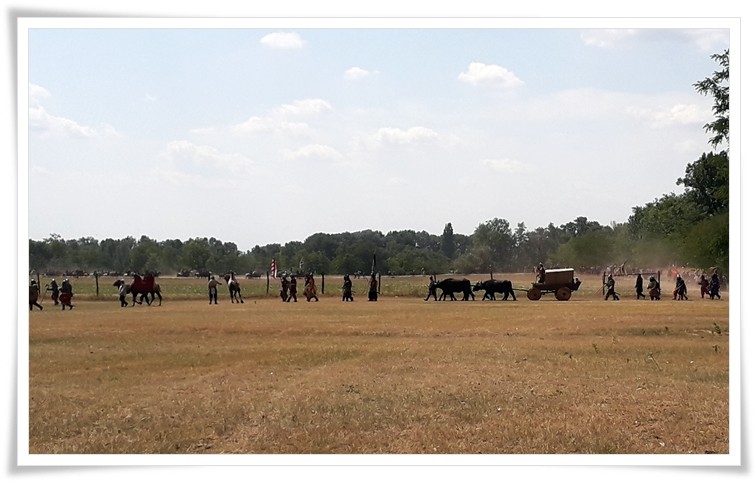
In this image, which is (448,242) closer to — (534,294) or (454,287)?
(454,287)

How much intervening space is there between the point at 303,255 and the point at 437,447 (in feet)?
6.60

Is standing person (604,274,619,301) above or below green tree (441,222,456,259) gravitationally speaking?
below

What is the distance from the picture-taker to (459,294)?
297 inches

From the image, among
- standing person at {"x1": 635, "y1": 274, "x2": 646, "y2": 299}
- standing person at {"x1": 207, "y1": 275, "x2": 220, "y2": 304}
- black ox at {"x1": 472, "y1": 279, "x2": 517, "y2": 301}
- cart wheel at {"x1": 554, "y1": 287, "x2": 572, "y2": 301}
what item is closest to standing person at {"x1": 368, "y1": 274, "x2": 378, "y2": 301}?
black ox at {"x1": 472, "y1": 279, "x2": 517, "y2": 301}

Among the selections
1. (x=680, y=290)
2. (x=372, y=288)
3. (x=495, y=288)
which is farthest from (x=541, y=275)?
(x=372, y=288)

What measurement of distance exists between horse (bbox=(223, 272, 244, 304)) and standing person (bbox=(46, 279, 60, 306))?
138 centimetres

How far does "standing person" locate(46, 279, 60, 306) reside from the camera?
6.73m

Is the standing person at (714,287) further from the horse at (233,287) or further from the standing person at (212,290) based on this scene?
the standing person at (212,290)

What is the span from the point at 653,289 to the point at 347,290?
276cm

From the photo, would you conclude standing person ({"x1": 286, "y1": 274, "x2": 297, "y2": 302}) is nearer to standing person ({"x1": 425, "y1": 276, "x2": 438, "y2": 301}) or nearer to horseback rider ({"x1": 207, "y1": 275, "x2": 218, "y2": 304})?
horseback rider ({"x1": 207, "y1": 275, "x2": 218, "y2": 304})

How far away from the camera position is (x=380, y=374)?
6773 millimetres

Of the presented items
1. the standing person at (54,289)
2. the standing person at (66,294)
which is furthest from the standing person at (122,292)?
the standing person at (54,289)

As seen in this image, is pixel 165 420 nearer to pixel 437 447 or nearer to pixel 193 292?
pixel 193 292
